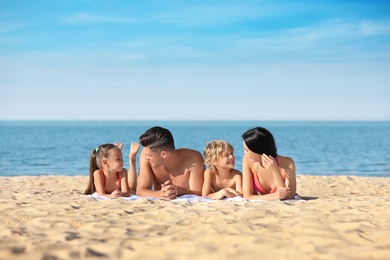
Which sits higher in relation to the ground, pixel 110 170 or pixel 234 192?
pixel 110 170

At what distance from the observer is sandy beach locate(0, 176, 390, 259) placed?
4.10 meters

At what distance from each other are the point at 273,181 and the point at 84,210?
263cm

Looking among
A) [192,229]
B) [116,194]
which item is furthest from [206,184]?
[192,229]

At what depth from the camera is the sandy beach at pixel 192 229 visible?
4102 millimetres

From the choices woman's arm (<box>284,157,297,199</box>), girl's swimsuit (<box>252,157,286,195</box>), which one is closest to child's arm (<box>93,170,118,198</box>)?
girl's swimsuit (<box>252,157,286,195</box>)

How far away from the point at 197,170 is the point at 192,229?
2.36m

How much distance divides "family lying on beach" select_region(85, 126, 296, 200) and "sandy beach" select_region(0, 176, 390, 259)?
1.37 ft

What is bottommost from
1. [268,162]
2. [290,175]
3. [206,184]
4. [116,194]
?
[116,194]

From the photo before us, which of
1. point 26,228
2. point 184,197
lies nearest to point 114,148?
point 184,197

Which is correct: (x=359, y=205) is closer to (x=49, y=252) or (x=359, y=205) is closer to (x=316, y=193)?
(x=49, y=252)

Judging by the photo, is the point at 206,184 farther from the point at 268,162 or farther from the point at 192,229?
the point at 192,229

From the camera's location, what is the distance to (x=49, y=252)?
13.4ft

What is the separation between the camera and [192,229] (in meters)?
4.88

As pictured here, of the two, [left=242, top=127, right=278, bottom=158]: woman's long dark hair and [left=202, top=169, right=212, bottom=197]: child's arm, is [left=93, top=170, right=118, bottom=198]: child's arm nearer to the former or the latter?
[left=202, top=169, right=212, bottom=197]: child's arm
